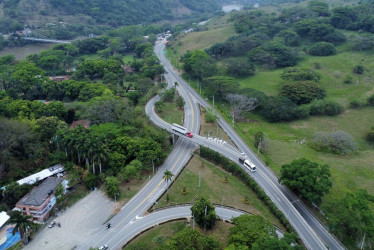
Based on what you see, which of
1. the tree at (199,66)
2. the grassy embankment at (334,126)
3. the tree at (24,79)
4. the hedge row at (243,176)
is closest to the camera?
the hedge row at (243,176)

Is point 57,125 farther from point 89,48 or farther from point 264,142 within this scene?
point 89,48

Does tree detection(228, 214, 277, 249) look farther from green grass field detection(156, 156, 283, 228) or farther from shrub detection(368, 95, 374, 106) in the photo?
shrub detection(368, 95, 374, 106)

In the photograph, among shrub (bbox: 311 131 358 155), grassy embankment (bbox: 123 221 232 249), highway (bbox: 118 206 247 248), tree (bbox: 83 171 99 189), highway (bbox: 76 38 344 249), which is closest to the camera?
grassy embankment (bbox: 123 221 232 249)

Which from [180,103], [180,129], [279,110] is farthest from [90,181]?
[279,110]

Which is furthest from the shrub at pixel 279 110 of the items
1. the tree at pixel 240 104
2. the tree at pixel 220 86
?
the tree at pixel 220 86

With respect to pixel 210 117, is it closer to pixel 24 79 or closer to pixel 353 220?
pixel 353 220

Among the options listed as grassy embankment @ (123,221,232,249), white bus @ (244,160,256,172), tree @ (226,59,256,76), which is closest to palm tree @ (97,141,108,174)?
grassy embankment @ (123,221,232,249)

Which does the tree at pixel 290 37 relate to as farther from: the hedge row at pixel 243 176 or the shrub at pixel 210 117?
the hedge row at pixel 243 176
